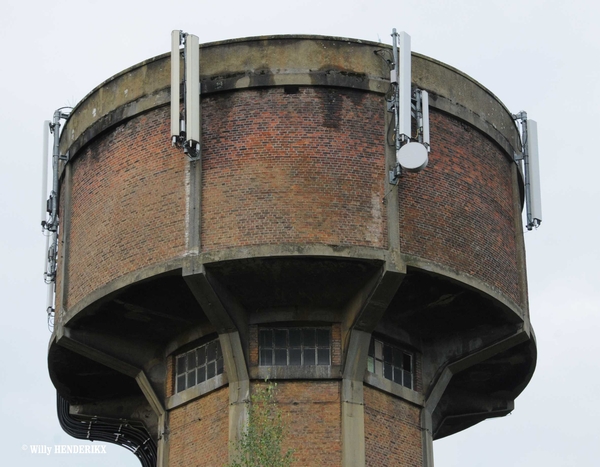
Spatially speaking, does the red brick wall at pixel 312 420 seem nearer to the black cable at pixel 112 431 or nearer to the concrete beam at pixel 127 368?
the concrete beam at pixel 127 368

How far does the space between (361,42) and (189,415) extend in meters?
6.67

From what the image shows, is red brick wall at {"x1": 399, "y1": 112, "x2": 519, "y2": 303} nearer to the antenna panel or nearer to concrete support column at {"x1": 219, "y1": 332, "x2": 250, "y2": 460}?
the antenna panel

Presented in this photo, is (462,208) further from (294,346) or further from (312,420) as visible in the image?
(312,420)

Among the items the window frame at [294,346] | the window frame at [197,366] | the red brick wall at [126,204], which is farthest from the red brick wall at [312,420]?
the red brick wall at [126,204]

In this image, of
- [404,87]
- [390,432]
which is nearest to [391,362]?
[390,432]

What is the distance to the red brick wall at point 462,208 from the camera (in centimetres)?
2781

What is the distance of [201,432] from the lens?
28.8 meters

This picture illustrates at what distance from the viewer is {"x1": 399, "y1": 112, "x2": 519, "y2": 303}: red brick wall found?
27.8 m

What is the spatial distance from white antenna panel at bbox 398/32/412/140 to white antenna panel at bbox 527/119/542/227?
351 centimetres

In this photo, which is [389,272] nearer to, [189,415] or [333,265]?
[333,265]

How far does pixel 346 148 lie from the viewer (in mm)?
27828

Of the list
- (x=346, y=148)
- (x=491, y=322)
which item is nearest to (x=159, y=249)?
(x=346, y=148)

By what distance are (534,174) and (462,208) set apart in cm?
237

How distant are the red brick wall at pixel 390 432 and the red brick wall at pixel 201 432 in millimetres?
2276
